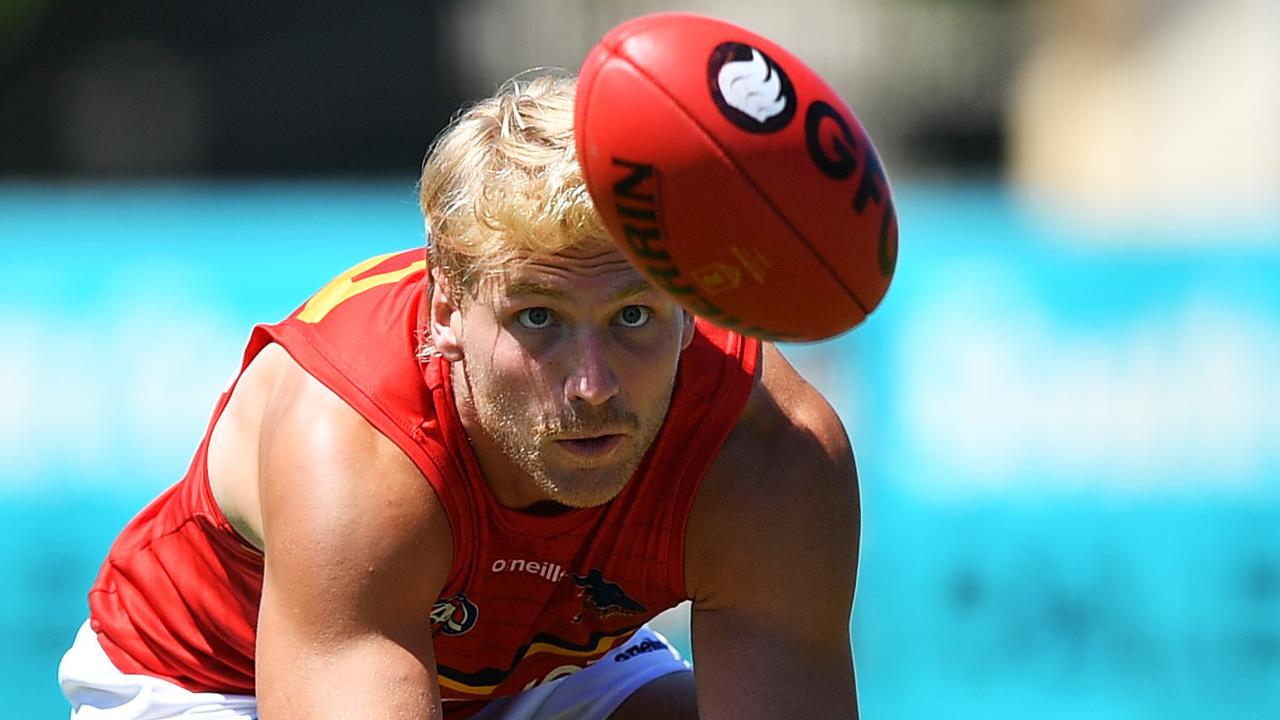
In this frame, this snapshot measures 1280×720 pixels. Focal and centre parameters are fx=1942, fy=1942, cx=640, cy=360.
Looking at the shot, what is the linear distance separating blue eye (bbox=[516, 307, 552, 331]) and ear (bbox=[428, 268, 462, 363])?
5.8 inches

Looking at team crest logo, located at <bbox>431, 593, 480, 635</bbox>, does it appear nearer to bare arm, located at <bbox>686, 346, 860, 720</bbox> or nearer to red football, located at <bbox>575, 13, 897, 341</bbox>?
bare arm, located at <bbox>686, 346, 860, 720</bbox>

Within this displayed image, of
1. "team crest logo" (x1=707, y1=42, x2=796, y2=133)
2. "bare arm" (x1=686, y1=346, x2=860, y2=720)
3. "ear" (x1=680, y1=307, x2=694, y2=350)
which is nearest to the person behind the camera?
"team crest logo" (x1=707, y1=42, x2=796, y2=133)

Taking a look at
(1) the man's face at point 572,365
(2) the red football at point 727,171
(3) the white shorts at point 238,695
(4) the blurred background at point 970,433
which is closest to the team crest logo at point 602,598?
(1) the man's face at point 572,365

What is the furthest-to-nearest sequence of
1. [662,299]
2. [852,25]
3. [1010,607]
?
[852,25] → [1010,607] → [662,299]

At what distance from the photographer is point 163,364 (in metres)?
6.66

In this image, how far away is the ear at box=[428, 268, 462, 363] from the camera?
3.19m

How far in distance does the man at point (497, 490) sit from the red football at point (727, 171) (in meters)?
0.20

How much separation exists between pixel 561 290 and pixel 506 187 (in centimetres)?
18

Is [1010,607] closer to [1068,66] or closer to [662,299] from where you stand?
[662,299]

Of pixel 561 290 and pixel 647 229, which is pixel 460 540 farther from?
pixel 647 229

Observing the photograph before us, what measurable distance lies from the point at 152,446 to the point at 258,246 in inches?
31.0

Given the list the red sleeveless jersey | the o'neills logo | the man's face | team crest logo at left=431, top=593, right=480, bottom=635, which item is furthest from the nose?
team crest logo at left=431, top=593, right=480, bottom=635

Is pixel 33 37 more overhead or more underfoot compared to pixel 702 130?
more overhead

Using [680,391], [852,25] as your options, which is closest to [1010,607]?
[680,391]
